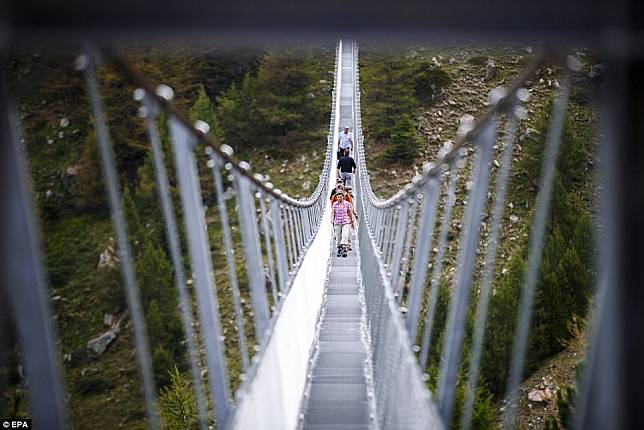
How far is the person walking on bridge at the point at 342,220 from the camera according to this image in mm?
7512

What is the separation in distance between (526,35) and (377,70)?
2983cm

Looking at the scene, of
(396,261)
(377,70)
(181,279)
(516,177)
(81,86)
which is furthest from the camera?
(377,70)

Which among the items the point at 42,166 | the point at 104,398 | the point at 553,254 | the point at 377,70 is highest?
the point at 377,70

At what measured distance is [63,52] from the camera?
1.66m

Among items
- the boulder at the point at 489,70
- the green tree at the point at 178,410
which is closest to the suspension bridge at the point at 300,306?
the green tree at the point at 178,410

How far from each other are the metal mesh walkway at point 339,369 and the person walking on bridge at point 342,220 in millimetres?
1001

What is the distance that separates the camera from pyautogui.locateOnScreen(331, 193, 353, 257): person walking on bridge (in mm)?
7512

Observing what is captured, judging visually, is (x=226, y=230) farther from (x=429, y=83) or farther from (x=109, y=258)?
(x=429, y=83)

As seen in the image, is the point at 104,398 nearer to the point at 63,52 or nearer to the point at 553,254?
the point at 553,254

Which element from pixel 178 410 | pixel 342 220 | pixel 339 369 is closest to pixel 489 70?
pixel 178 410

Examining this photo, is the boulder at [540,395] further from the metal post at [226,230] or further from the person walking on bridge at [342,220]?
the metal post at [226,230]

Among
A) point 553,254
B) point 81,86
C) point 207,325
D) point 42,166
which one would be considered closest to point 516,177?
point 553,254

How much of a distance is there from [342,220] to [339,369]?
324 cm

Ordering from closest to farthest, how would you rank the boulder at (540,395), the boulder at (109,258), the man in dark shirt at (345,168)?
the man in dark shirt at (345,168), the boulder at (540,395), the boulder at (109,258)
